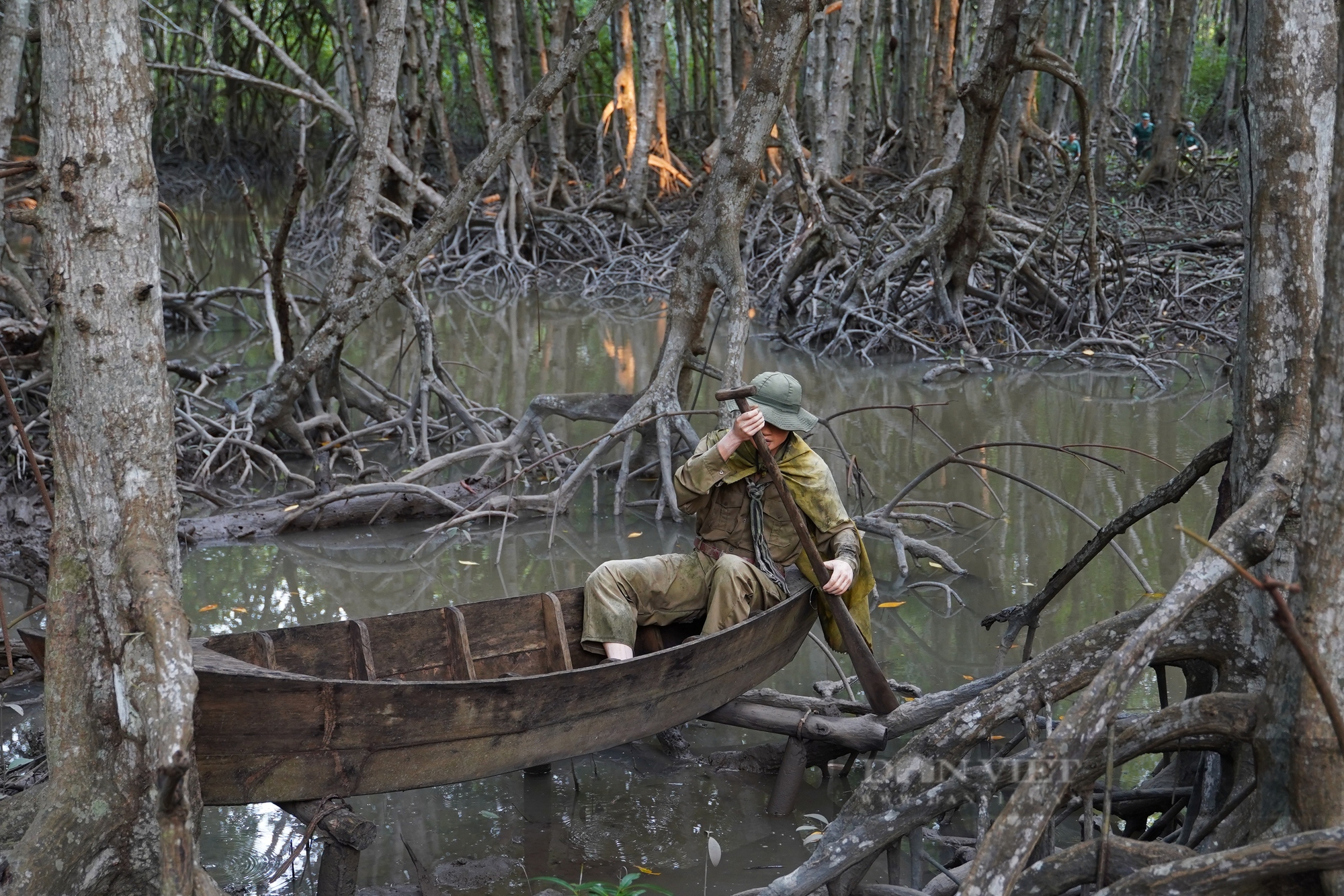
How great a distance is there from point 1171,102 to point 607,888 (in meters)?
13.1

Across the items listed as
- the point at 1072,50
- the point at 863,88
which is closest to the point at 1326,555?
the point at 1072,50

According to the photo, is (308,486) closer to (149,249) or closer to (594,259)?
(149,249)

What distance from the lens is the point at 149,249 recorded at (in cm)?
279

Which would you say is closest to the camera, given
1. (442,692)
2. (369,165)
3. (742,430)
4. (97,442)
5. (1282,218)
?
(97,442)

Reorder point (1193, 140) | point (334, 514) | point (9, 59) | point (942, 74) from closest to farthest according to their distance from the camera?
point (9, 59) → point (334, 514) → point (942, 74) → point (1193, 140)

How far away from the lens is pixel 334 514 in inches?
259

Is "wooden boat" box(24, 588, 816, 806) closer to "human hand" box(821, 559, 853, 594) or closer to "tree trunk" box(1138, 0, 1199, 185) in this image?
"human hand" box(821, 559, 853, 594)

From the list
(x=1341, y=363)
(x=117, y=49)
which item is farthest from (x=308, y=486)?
(x=1341, y=363)

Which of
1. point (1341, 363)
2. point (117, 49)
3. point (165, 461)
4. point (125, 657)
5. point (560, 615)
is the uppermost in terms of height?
point (117, 49)

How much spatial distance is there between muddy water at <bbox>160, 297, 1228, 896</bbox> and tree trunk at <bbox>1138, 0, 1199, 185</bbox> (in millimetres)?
4507

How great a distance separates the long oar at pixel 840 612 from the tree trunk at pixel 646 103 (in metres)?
10.7

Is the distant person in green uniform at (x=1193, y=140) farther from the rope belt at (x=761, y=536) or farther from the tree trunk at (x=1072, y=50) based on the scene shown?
the rope belt at (x=761, y=536)

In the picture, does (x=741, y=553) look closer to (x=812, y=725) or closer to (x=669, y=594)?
(x=669, y=594)

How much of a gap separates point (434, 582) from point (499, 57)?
9.18 m
